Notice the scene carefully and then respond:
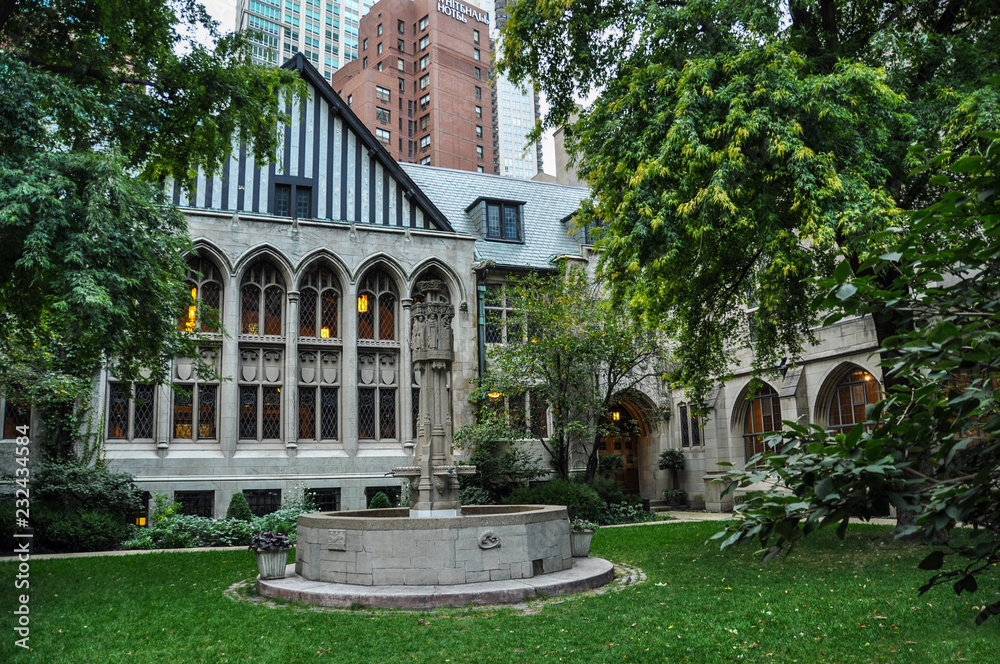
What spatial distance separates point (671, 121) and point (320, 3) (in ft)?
388

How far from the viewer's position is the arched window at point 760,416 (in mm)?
26672

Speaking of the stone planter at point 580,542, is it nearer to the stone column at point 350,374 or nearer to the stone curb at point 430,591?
the stone curb at point 430,591

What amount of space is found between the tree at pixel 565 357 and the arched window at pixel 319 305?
18.2ft

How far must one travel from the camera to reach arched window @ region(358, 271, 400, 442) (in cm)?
2523

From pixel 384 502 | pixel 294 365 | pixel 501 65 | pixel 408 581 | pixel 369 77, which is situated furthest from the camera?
pixel 369 77

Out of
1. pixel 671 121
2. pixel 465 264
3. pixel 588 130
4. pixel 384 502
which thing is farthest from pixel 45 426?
pixel 671 121

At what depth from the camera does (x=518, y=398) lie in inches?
1067

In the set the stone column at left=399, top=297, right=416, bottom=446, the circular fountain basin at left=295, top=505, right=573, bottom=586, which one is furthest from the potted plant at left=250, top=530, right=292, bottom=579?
the stone column at left=399, top=297, right=416, bottom=446

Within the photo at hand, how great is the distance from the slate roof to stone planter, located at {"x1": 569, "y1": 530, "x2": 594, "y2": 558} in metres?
15.1

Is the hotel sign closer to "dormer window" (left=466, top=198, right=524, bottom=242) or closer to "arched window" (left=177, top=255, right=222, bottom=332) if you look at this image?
"dormer window" (left=466, top=198, right=524, bottom=242)

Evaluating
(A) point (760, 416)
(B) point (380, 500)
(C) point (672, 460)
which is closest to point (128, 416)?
(B) point (380, 500)

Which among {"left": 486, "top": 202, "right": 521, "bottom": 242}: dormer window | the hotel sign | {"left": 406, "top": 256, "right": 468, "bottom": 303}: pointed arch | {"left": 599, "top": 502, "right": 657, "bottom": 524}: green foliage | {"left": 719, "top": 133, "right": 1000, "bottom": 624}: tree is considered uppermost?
the hotel sign

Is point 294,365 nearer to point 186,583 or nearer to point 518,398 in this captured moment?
point 518,398

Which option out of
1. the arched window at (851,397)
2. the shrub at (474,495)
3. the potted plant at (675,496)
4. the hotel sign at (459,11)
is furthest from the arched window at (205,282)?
the hotel sign at (459,11)
